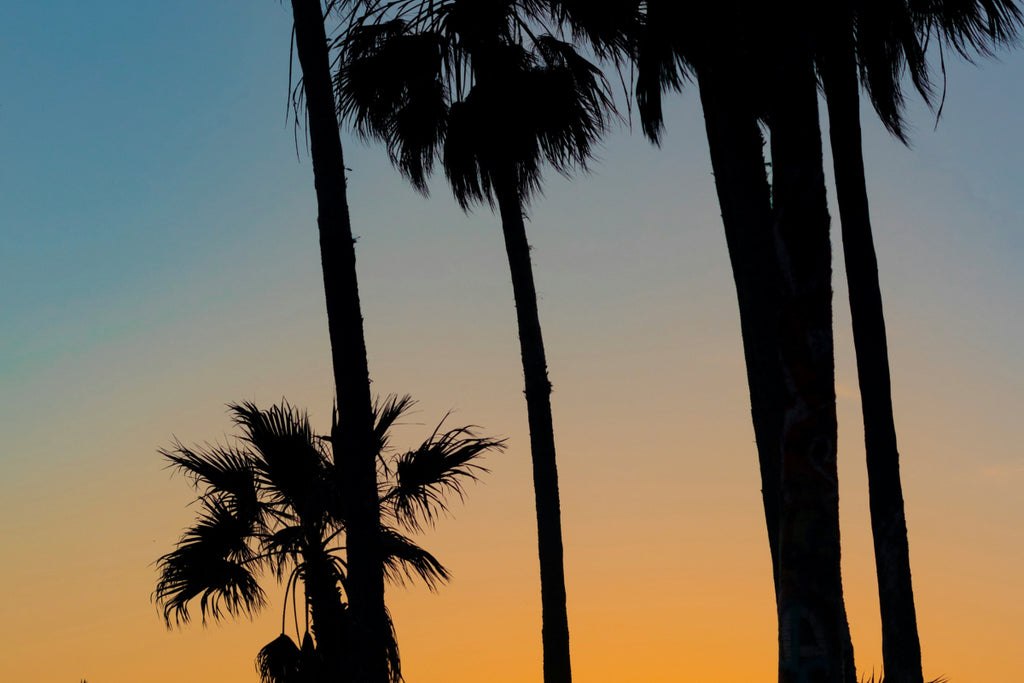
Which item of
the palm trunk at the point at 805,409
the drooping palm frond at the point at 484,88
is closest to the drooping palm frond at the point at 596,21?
the drooping palm frond at the point at 484,88

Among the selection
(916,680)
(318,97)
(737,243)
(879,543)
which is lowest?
(916,680)

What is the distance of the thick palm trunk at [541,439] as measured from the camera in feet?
56.1

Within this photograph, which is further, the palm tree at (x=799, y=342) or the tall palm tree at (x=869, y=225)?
the tall palm tree at (x=869, y=225)

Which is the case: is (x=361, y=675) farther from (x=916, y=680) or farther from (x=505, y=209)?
Answer: (x=505, y=209)

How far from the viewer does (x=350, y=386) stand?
480 inches

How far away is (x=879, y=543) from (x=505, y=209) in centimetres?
747

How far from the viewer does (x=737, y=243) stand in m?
13.6

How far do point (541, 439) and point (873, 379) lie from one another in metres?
4.82

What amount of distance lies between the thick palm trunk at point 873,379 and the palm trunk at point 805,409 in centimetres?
703

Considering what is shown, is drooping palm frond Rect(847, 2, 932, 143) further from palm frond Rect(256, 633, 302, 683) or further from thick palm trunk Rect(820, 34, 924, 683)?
palm frond Rect(256, 633, 302, 683)

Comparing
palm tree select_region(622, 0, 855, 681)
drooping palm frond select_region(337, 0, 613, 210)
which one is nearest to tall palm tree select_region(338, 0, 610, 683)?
drooping palm frond select_region(337, 0, 613, 210)

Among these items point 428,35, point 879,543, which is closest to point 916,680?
point 879,543

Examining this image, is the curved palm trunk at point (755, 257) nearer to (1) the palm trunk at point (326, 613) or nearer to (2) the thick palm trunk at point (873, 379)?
(2) the thick palm trunk at point (873, 379)

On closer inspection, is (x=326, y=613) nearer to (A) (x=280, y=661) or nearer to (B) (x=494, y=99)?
(A) (x=280, y=661)
